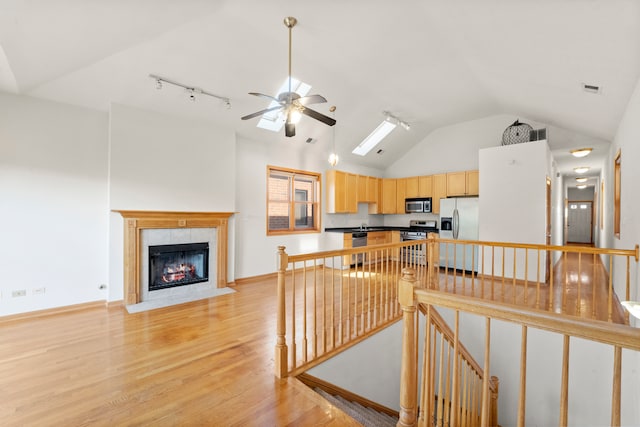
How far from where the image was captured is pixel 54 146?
3744 mm

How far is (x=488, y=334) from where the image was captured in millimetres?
1216

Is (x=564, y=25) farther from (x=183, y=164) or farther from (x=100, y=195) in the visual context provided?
(x=100, y=195)

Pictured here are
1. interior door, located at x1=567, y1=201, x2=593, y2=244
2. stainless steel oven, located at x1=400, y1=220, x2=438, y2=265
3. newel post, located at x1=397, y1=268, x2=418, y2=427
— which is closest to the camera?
newel post, located at x1=397, y1=268, x2=418, y2=427

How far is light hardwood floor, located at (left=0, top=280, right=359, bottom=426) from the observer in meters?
1.97

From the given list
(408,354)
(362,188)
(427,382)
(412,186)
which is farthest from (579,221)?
(408,354)

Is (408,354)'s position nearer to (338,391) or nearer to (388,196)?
(338,391)

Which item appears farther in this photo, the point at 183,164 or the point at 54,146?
the point at 183,164

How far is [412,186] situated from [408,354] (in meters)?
6.63

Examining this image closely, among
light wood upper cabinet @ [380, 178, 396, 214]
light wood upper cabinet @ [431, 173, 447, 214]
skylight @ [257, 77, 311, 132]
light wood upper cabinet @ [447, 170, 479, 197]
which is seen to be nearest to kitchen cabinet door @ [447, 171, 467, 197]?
light wood upper cabinet @ [447, 170, 479, 197]

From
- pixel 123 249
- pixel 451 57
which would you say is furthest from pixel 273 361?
pixel 451 57

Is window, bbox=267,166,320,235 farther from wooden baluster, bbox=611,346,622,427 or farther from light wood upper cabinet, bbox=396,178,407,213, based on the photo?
wooden baluster, bbox=611,346,622,427

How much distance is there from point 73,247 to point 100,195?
0.78 meters

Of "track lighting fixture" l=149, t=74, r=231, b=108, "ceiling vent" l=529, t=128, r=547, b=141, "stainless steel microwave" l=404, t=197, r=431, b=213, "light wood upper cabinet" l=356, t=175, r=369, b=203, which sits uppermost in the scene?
"track lighting fixture" l=149, t=74, r=231, b=108

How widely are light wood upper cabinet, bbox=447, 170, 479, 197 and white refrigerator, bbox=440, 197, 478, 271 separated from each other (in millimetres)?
646
